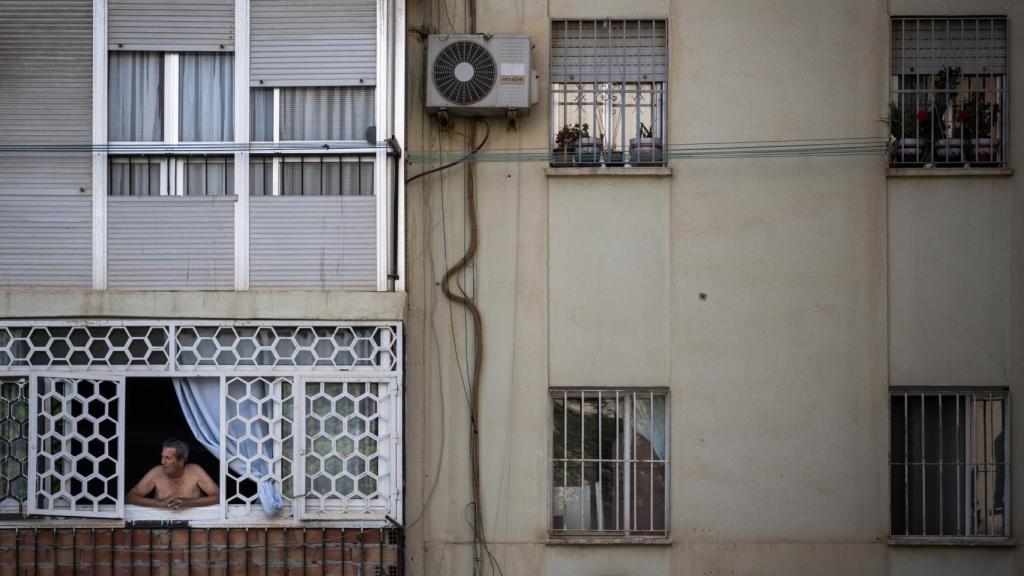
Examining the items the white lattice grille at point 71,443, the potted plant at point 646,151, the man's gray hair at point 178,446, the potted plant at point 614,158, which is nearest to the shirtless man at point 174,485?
the man's gray hair at point 178,446

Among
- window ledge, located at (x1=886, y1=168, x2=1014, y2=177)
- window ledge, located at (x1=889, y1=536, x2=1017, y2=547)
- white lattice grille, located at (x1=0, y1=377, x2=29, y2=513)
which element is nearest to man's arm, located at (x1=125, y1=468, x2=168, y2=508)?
white lattice grille, located at (x1=0, y1=377, x2=29, y2=513)

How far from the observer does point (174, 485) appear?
9.93 m

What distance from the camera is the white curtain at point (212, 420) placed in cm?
994

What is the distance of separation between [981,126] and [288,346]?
6352 mm

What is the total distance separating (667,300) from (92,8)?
5.41 metres

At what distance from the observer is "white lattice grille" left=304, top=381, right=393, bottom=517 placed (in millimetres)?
9898

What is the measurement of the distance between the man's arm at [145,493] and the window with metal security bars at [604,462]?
3.35 m

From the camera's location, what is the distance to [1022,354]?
10617mm

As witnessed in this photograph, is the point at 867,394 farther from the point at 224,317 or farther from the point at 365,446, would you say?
the point at 224,317

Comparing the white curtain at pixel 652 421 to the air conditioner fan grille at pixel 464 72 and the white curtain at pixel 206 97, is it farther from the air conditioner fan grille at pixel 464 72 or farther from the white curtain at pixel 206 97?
the white curtain at pixel 206 97

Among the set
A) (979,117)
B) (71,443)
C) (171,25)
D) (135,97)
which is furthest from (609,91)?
(71,443)

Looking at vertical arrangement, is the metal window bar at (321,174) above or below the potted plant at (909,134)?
below

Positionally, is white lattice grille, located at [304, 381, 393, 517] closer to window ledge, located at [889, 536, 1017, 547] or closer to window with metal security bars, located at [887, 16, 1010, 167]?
window ledge, located at [889, 536, 1017, 547]

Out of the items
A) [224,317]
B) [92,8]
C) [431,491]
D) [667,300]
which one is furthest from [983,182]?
[92,8]
